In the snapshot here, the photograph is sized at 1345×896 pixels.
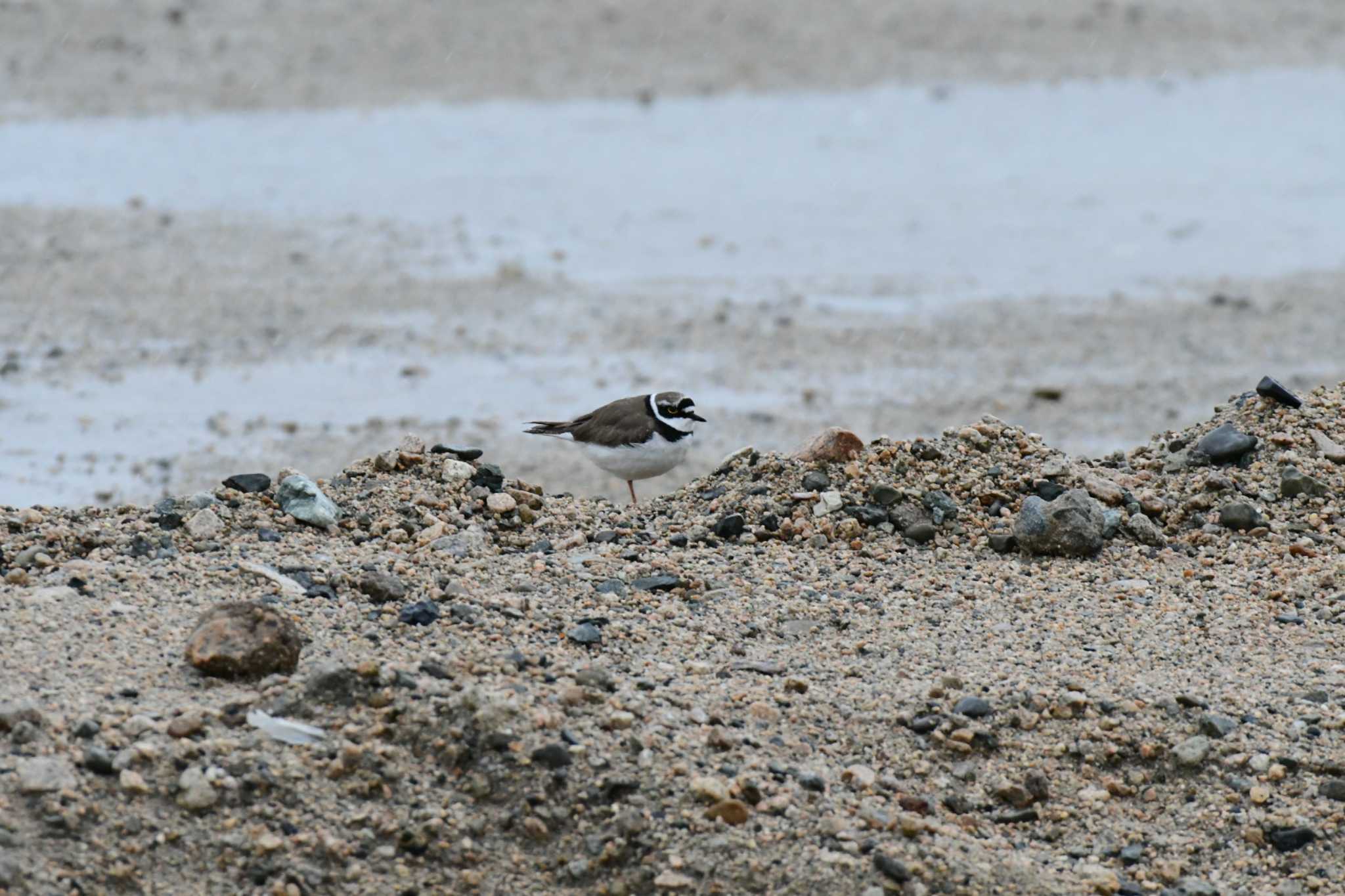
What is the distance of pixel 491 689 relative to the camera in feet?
13.0

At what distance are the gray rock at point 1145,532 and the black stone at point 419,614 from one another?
235 centimetres

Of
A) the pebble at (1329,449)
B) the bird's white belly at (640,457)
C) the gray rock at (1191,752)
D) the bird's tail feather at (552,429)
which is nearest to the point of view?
the gray rock at (1191,752)

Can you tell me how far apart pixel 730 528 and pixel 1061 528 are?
105 centimetres

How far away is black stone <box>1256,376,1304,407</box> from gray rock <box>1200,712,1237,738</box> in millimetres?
2080

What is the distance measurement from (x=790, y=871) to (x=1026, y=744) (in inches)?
33.1

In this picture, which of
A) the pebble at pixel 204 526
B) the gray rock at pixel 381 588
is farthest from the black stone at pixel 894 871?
the pebble at pixel 204 526

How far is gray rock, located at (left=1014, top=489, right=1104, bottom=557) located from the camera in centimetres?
524

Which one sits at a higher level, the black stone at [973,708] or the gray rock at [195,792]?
the black stone at [973,708]

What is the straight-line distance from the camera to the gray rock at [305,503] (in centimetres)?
509

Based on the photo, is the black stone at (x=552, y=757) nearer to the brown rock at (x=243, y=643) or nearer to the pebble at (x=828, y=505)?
the brown rock at (x=243, y=643)

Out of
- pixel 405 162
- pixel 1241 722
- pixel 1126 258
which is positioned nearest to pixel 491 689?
pixel 1241 722

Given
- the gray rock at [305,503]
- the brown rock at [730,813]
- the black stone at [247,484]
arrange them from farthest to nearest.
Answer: the black stone at [247,484]
the gray rock at [305,503]
the brown rock at [730,813]

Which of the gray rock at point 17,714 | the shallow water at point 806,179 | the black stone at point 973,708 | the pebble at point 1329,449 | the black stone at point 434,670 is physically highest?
the shallow water at point 806,179

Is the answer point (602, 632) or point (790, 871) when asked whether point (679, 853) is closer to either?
point (790, 871)
